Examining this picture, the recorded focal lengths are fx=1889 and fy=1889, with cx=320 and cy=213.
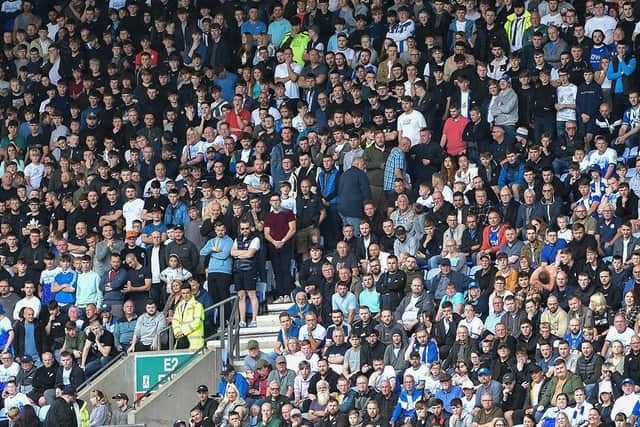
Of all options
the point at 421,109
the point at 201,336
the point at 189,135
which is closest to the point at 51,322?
the point at 201,336

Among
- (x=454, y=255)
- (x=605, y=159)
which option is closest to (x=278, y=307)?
(x=454, y=255)

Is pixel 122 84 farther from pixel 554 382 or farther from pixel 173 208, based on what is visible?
pixel 554 382

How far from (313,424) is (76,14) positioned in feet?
37.7

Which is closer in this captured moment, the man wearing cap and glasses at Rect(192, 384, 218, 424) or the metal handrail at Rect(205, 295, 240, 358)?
the man wearing cap and glasses at Rect(192, 384, 218, 424)

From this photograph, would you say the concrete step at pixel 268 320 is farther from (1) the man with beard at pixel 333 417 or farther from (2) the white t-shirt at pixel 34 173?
(2) the white t-shirt at pixel 34 173

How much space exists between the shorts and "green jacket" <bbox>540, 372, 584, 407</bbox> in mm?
5151

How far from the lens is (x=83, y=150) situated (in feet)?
92.4

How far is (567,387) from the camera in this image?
68.5 ft

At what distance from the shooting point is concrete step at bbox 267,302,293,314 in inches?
988

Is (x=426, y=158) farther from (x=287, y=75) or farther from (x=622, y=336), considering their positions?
(x=622, y=336)

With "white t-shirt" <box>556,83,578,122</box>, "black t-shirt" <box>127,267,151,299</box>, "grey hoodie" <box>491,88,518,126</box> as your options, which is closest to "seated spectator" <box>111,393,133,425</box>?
"black t-shirt" <box>127,267,151,299</box>

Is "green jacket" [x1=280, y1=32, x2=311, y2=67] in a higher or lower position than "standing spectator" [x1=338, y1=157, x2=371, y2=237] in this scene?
higher

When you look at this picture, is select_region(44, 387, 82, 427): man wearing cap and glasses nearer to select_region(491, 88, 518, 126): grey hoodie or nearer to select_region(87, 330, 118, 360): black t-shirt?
select_region(87, 330, 118, 360): black t-shirt

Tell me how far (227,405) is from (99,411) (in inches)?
71.5
